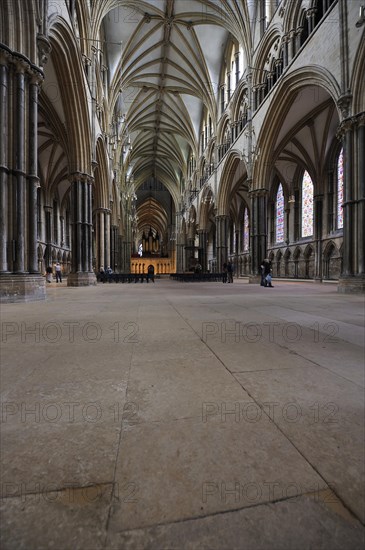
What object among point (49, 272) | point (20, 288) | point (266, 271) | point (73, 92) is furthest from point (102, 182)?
point (20, 288)

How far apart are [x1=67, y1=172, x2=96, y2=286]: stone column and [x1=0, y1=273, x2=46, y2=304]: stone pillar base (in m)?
6.61

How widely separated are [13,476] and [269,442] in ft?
3.17

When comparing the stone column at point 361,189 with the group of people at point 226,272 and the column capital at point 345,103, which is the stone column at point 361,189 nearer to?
the column capital at point 345,103

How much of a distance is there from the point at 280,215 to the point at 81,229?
1999cm

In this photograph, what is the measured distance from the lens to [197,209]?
109 ft

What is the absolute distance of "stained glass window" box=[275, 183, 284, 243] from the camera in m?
27.3

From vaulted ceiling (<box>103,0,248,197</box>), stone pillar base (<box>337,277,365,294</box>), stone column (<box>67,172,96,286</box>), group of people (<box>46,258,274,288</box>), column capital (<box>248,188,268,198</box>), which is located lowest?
stone pillar base (<box>337,277,365,294</box>)

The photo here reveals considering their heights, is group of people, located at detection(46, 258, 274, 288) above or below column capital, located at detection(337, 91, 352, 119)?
below

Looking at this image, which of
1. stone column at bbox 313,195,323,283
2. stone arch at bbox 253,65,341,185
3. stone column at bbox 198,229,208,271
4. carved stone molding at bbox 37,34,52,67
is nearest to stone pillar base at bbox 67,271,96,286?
carved stone molding at bbox 37,34,52,67

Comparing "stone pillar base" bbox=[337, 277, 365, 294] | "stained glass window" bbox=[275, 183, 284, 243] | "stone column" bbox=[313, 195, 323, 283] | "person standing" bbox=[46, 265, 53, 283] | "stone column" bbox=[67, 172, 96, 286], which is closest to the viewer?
"stone pillar base" bbox=[337, 277, 365, 294]

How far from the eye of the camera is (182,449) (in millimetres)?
1153

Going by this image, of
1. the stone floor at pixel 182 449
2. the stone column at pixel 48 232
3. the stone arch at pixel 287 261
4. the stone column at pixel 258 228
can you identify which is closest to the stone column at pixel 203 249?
the stone arch at pixel 287 261

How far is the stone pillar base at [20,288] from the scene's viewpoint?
6.54m

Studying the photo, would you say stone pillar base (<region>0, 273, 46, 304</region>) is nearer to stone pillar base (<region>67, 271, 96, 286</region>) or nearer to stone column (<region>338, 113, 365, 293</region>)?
stone pillar base (<region>67, 271, 96, 286</region>)
